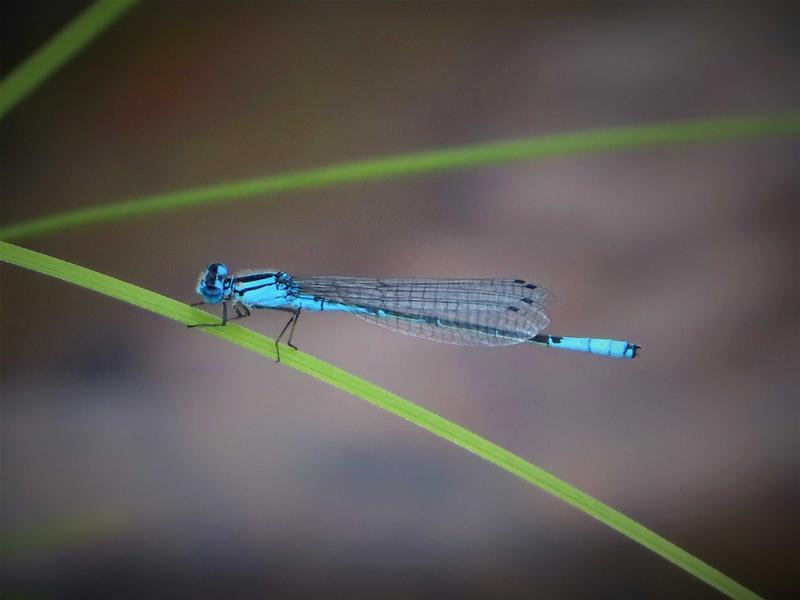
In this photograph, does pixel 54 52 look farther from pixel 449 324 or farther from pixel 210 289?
pixel 449 324

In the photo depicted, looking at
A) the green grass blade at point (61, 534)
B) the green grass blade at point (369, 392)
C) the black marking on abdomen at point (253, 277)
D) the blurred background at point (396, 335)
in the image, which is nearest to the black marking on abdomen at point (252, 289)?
the black marking on abdomen at point (253, 277)

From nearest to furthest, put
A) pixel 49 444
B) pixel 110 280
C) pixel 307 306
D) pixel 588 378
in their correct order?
pixel 110 280 → pixel 307 306 → pixel 49 444 → pixel 588 378

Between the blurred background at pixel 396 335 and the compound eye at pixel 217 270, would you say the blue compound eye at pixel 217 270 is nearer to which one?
the compound eye at pixel 217 270

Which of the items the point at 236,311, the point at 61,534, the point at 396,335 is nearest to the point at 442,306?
the point at 396,335

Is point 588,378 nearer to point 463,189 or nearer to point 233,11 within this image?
point 463,189

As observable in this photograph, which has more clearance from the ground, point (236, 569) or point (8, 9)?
point (8, 9)

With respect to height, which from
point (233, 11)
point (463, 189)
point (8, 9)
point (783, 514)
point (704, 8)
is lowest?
point (783, 514)

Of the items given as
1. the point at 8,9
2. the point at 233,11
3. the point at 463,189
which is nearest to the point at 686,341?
the point at 463,189

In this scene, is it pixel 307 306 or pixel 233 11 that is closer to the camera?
pixel 307 306
